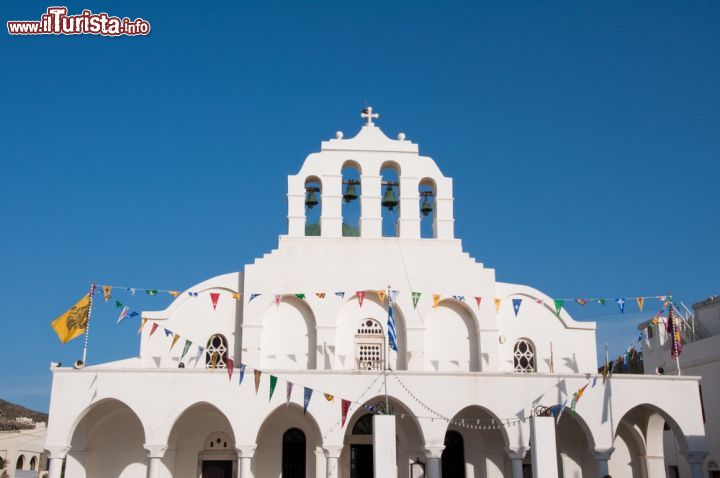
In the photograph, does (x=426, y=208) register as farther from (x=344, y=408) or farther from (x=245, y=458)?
(x=245, y=458)

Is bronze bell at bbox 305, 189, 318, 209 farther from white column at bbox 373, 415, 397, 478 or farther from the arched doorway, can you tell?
white column at bbox 373, 415, 397, 478

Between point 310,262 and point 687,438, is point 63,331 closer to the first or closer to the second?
point 310,262

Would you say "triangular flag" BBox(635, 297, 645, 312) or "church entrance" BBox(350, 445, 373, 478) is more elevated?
"triangular flag" BBox(635, 297, 645, 312)

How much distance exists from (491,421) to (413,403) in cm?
320

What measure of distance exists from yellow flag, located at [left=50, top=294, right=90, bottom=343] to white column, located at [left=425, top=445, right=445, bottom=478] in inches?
415

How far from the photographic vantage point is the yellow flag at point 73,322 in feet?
69.9

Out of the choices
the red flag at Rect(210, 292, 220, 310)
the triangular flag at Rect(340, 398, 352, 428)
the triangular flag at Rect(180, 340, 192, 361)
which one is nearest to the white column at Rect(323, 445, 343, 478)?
the triangular flag at Rect(340, 398, 352, 428)

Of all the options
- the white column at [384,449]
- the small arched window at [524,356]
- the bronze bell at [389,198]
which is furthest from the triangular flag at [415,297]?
the white column at [384,449]

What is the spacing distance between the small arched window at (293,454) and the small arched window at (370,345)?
294 cm

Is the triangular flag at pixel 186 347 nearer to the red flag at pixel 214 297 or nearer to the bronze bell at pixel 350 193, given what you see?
the red flag at pixel 214 297

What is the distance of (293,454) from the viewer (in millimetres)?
23281

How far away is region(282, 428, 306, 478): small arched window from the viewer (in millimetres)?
23109

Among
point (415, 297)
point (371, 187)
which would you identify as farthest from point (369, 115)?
point (415, 297)

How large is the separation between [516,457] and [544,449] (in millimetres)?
4016
